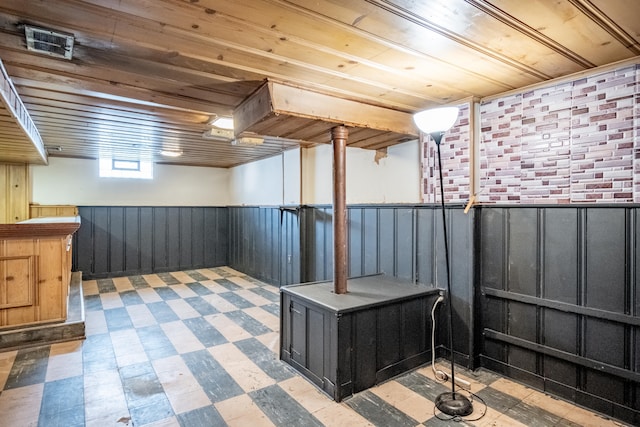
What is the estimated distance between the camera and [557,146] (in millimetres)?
2553

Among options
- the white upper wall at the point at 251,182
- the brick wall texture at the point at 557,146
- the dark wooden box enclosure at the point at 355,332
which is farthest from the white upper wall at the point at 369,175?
the dark wooden box enclosure at the point at 355,332

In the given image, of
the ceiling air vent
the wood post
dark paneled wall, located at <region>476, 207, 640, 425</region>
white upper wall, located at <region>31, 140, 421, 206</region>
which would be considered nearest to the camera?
the ceiling air vent

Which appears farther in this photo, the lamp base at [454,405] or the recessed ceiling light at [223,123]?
the recessed ceiling light at [223,123]

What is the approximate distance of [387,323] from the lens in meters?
2.75

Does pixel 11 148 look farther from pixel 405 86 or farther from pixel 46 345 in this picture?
pixel 405 86

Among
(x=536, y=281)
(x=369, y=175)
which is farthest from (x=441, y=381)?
(x=369, y=175)

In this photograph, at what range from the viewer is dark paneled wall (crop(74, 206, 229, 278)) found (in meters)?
6.60

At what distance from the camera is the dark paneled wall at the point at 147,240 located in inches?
260

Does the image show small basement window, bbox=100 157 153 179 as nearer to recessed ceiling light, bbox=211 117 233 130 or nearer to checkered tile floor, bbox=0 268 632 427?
checkered tile floor, bbox=0 268 632 427

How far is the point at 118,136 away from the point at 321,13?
13.0 ft

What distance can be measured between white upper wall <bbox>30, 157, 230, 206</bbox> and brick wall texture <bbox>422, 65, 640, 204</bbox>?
5860 mm

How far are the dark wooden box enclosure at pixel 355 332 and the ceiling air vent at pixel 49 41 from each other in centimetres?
219

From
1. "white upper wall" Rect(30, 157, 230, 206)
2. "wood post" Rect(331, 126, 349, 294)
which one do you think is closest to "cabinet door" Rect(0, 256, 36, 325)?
"wood post" Rect(331, 126, 349, 294)

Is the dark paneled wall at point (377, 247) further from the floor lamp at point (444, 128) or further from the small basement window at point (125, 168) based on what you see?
the small basement window at point (125, 168)
